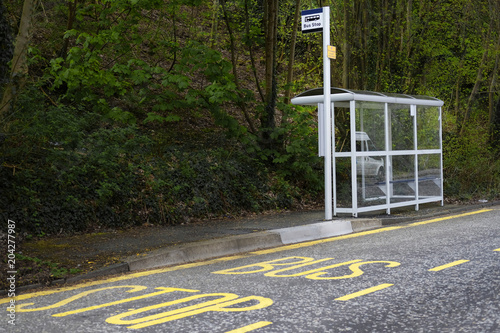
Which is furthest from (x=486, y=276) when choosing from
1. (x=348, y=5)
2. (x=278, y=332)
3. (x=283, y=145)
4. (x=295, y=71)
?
(x=295, y=71)

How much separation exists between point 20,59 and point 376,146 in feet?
25.3

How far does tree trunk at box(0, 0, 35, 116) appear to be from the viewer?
8.59 m

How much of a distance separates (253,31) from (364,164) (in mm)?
5028

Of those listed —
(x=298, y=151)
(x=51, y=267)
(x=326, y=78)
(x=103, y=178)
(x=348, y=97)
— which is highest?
(x=326, y=78)

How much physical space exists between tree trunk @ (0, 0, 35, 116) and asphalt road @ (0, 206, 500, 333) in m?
3.62

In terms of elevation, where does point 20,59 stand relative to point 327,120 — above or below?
above

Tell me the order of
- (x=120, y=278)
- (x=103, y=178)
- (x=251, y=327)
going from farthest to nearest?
(x=103, y=178) → (x=120, y=278) → (x=251, y=327)

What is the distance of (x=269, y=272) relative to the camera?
7223mm

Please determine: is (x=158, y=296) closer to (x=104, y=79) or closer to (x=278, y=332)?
(x=278, y=332)

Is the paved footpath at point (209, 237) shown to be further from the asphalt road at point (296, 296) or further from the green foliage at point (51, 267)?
the asphalt road at point (296, 296)

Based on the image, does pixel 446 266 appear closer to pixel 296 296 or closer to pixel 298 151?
pixel 296 296

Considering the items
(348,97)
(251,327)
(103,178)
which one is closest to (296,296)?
(251,327)

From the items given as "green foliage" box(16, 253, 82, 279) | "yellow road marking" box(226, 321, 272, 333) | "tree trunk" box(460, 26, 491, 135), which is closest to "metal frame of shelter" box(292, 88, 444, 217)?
"green foliage" box(16, 253, 82, 279)

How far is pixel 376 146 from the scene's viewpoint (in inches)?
505
